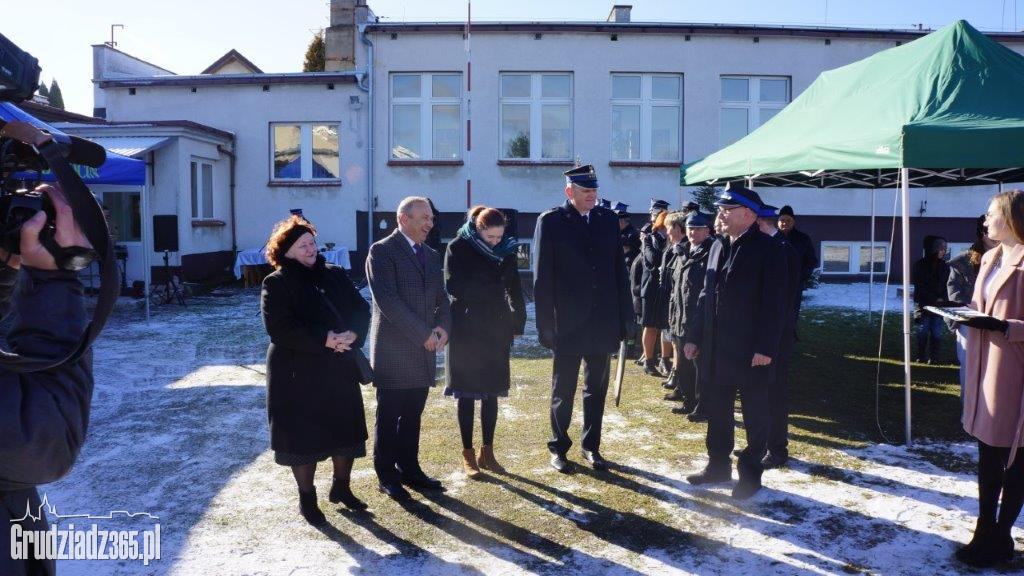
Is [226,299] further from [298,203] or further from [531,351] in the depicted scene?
[531,351]

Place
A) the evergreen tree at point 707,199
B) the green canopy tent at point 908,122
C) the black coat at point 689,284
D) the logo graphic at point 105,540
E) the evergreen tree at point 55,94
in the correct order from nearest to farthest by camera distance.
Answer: the logo graphic at point 105,540 < the green canopy tent at point 908,122 < the black coat at point 689,284 < the evergreen tree at point 707,199 < the evergreen tree at point 55,94

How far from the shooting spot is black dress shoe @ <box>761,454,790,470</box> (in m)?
4.92

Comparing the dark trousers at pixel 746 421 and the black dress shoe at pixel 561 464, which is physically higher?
the dark trousers at pixel 746 421

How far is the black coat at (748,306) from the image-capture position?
170 inches

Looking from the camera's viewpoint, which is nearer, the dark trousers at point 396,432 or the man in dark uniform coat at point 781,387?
the dark trousers at point 396,432

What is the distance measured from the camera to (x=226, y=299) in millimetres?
14133

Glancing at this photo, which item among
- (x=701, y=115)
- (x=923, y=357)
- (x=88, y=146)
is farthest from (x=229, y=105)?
(x=88, y=146)

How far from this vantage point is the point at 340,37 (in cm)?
2106

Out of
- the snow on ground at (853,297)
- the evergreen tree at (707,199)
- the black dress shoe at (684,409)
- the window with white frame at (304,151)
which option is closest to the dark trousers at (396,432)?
the black dress shoe at (684,409)

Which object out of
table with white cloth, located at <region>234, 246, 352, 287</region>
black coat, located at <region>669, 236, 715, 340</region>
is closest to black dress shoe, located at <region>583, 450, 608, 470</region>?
black coat, located at <region>669, 236, 715, 340</region>

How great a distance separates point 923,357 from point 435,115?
11868mm

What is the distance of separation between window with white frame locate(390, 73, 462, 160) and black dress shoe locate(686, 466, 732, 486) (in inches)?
528

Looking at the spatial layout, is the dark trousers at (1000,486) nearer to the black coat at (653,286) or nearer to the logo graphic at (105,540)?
the black coat at (653,286)

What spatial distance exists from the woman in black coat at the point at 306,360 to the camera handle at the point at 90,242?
2.22 metres
